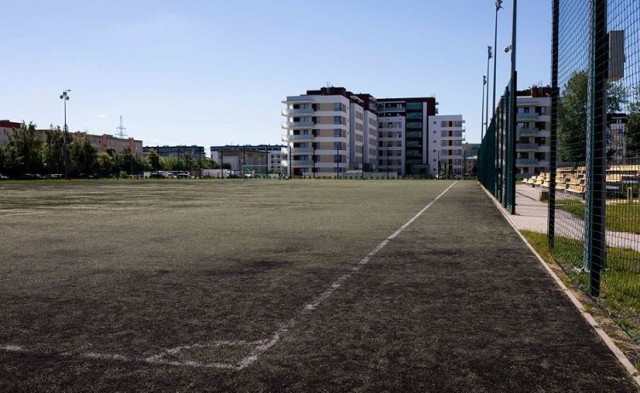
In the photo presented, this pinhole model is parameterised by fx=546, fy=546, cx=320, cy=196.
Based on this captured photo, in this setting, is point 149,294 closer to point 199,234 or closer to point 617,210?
point 199,234

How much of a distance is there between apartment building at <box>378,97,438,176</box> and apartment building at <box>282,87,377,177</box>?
73.2ft

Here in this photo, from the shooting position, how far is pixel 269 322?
5.35 meters

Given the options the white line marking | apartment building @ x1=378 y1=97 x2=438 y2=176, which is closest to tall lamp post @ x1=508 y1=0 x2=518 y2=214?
the white line marking

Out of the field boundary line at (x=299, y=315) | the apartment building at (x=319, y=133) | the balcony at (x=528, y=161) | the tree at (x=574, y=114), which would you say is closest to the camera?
the field boundary line at (x=299, y=315)

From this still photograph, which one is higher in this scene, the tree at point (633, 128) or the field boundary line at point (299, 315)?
the tree at point (633, 128)

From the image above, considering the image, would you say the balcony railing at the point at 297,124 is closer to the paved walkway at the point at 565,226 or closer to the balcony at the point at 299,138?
the balcony at the point at 299,138

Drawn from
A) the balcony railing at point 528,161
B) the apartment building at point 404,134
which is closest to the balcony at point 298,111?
the apartment building at point 404,134

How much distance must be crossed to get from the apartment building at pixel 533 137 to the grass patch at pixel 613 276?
297 feet

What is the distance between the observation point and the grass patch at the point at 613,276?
222 inches

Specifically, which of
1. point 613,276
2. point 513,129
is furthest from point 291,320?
point 513,129

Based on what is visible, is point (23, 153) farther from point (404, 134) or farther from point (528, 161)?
point (404, 134)

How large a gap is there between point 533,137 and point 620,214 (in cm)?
8669

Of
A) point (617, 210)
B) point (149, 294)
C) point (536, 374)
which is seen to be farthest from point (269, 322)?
point (617, 210)

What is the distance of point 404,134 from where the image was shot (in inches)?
5221
